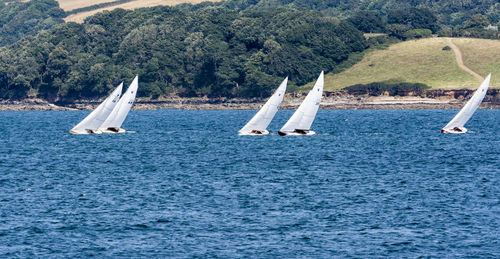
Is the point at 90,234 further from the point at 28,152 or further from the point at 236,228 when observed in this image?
the point at 28,152

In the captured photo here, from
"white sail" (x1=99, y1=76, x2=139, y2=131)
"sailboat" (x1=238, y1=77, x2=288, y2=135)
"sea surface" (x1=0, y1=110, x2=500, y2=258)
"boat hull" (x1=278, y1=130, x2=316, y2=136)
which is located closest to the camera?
"sea surface" (x1=0, y1=110, x2=500, y2=258)

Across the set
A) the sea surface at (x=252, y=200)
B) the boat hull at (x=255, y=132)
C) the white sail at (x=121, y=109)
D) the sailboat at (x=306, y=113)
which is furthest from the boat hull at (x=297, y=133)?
the white sail at (x=121, y=109)

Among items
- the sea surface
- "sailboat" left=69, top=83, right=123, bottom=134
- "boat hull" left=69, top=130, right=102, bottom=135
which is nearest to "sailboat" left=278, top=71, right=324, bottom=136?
the sea surface

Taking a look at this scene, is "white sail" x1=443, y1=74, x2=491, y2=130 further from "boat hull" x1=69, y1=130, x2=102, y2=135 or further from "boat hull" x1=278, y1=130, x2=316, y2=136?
"boat hull" x1=69, y1=130, x2=102, y2=135

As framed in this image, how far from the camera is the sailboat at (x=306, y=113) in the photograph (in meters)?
101

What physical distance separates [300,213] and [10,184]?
2532 cm

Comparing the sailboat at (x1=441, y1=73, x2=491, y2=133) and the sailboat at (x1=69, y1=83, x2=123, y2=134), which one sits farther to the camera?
the sailboat at (x1=69, y1=83, x2=123, y2=134)

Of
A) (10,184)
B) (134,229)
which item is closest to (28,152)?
(10,184)

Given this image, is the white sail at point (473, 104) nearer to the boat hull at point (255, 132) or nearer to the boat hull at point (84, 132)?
the boat hull at point (255, 132)

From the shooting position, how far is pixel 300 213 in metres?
49.9

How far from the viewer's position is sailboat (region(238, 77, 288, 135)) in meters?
102

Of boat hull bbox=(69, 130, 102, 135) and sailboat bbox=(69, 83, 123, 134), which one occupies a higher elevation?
sailboat bbox=(69, 83, 123, 134)

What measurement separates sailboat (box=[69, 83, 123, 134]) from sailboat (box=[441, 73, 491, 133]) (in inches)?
1806

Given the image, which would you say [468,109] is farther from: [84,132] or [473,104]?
[84,132]
